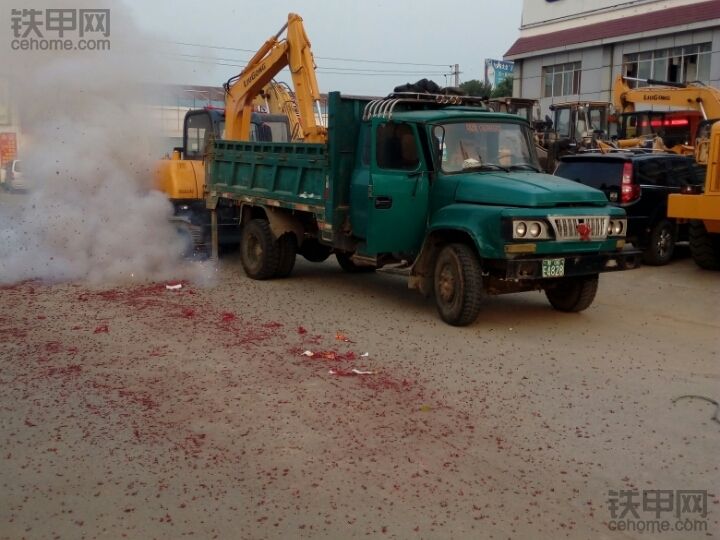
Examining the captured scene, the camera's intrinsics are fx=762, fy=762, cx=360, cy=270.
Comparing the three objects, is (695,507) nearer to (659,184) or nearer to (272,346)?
(272,346)

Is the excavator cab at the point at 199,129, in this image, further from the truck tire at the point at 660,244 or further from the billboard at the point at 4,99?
the truck tire at the point at 660,244

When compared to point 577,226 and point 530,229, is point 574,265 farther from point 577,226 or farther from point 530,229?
point 530,229

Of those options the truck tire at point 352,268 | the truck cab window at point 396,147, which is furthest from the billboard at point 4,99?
the truck cab window at point 396,147

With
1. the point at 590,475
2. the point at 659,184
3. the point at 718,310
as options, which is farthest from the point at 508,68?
the point at 590,475

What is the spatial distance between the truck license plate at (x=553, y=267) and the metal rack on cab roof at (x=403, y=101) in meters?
2.56

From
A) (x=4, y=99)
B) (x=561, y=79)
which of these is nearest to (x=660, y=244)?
(x=4, y=99)

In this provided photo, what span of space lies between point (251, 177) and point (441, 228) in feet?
13.4

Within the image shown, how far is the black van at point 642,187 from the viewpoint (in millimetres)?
12125

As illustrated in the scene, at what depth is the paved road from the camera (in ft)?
13.6

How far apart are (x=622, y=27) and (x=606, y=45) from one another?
1.07 metres

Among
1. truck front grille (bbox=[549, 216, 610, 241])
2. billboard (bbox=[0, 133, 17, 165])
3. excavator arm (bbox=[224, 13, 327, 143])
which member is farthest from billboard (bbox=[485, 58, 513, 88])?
truck front grille (bbox=[549, 216, 610, 241])

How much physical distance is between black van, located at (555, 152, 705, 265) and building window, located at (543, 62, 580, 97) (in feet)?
72.0

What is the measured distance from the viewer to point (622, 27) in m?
30.7

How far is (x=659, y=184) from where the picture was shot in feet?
41.1
